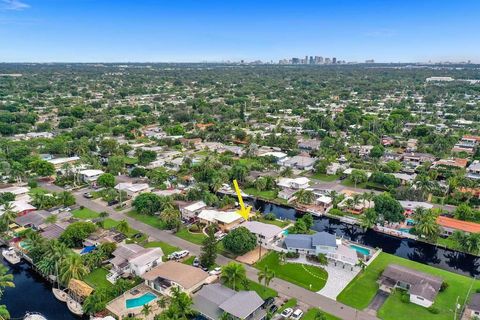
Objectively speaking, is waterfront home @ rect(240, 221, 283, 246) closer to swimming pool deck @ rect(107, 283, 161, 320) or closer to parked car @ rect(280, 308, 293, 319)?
parked car @ rect(280, 308, 293, 319)

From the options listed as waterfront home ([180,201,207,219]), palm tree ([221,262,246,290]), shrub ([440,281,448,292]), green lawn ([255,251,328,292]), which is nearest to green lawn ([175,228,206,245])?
waterfront home ([180,201,207,219])

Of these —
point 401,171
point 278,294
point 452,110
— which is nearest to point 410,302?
point 278,294

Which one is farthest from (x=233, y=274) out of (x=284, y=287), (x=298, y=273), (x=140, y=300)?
(x=140, y=300)

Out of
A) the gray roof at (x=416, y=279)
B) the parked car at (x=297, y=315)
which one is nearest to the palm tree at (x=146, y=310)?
the parked car at (x=297, y=315)

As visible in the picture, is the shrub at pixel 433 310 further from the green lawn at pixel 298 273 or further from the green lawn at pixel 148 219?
the green lawn at pixel 148 219

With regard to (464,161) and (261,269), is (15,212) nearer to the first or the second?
(261,269)
